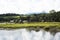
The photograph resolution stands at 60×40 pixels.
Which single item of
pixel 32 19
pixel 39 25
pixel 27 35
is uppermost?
pixel 32 19

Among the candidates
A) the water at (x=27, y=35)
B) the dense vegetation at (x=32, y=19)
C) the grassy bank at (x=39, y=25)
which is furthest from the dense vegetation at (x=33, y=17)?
the water at (x=27, y=35)

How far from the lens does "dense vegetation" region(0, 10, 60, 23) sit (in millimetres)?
4391

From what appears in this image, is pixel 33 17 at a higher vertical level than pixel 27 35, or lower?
higher

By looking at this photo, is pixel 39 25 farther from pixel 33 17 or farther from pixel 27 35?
pixel 27 35

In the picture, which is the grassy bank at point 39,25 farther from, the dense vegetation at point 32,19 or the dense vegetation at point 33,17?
the dense vegetation at point 33,17

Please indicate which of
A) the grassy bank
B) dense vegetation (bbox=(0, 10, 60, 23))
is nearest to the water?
the grassy bank

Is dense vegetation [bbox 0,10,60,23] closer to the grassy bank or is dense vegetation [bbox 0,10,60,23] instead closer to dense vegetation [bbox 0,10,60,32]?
dense vegetation [bbox 0,10,60,32]

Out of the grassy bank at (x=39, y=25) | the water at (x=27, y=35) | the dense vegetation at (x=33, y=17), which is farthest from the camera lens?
the grassy bank at (x=39, y=25)

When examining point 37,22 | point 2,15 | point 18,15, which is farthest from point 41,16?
point 2,15

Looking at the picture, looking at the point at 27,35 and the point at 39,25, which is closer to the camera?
the point at 27,35

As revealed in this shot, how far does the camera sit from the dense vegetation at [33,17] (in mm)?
4391

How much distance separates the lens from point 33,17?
14.6 feet

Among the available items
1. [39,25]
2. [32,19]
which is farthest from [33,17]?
[39,25]

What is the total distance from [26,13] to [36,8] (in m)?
0.27
